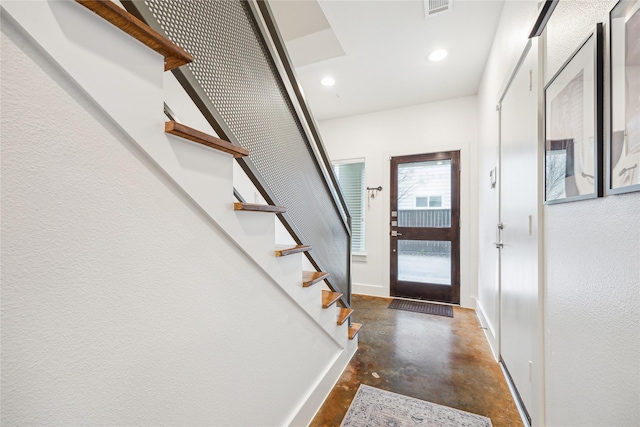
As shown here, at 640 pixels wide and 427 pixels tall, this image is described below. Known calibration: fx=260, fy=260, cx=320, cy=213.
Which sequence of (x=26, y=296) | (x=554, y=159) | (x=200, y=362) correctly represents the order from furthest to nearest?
(x=554, y=159) → (x=200, y=362) → (x=26, y=296)

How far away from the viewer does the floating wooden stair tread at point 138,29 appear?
52 cm

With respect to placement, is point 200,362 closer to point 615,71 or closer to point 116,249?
point 116,249

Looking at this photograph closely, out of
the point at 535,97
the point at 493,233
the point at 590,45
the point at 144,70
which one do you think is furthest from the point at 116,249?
the point at 493,233

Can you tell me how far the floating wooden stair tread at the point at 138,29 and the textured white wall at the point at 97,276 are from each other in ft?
0.49

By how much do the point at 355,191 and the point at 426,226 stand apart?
1160 millimetres

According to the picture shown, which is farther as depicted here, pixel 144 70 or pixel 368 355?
pixel 368 355

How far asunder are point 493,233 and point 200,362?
247cm

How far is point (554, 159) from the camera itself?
1.14 metres

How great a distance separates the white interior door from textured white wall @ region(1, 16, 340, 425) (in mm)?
1466

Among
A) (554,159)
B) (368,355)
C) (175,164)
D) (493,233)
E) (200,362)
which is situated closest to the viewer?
(175,164)

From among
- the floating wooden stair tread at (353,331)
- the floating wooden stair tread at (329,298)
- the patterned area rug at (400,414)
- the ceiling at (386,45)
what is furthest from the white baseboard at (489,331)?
the ceiling at (386,45)

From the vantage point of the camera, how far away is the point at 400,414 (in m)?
1.53

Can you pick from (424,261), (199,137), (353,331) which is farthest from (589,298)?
(424,261)

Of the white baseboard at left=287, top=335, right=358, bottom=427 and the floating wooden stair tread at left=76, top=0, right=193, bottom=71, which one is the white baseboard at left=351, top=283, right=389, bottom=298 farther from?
the floating wooden stair tread at left=76, top=0, right=193, bottom=71
